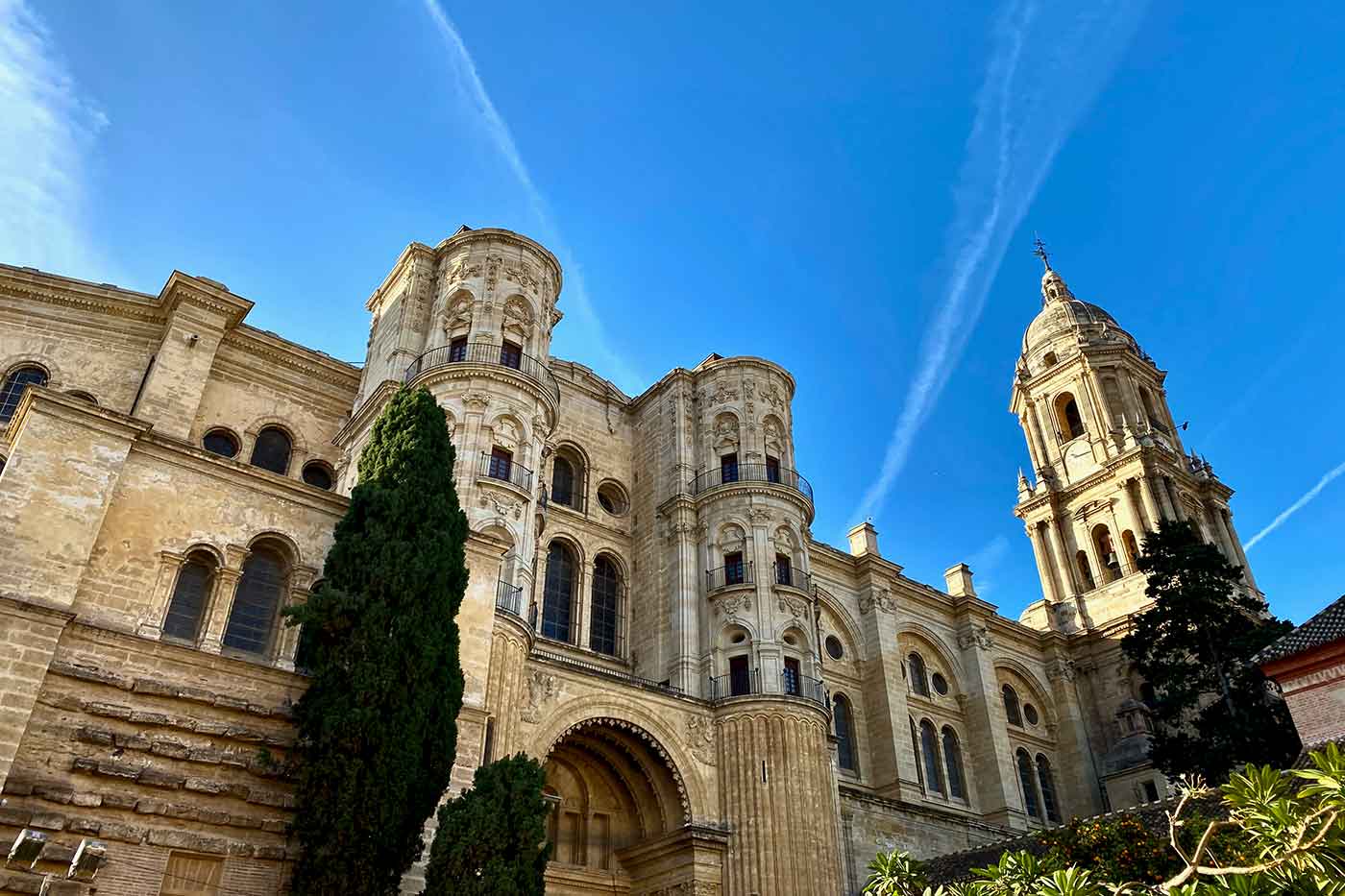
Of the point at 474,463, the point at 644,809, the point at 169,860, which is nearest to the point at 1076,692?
the point at 644,809

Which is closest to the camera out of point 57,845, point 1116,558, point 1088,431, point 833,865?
point 57,845

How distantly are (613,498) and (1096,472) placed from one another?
2580 cm

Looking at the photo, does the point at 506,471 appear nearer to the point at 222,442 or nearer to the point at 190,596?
the point at 222,442

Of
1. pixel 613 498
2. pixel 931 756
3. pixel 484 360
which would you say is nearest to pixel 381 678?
pixel 484 360

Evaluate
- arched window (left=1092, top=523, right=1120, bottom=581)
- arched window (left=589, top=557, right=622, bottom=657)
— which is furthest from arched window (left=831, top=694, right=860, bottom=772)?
arched window (left=1092, top=523, right=1120, bottom=581)

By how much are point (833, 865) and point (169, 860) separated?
1416cm

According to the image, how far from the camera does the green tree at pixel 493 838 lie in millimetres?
13492

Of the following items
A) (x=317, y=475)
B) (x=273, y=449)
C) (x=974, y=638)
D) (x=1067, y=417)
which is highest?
(x=1067, y=417)

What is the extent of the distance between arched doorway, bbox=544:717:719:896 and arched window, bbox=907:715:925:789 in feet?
37.7

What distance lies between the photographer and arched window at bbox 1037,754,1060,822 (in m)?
35.8

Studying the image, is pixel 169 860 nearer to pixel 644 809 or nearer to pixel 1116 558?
pixel 644 809

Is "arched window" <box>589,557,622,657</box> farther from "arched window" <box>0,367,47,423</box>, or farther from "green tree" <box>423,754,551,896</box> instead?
"arched window" <box>0,367,47,423</box>

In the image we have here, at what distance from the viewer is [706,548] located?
88.4ft

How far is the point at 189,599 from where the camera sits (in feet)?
51.8
